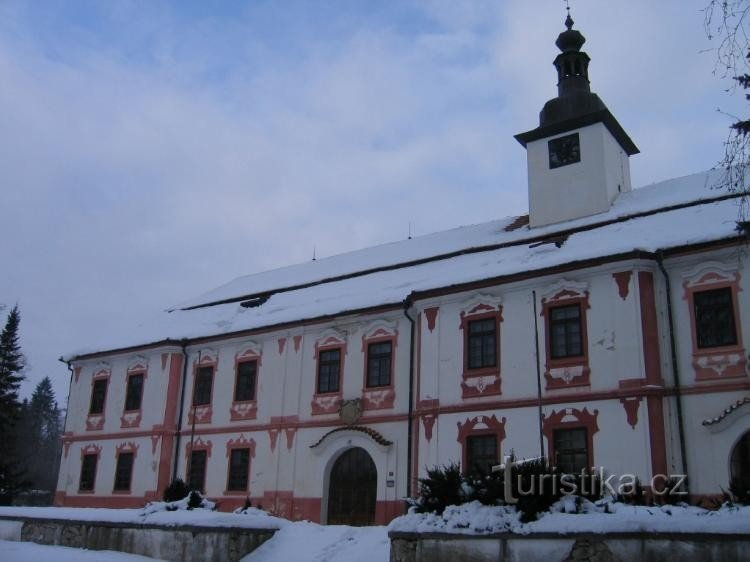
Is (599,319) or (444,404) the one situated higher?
(599,319)

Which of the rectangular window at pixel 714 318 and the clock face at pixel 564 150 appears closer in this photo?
the rectangular window at pixel 714 318

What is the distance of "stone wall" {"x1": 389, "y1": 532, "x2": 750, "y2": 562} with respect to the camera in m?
10.0

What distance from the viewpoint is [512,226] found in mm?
26750

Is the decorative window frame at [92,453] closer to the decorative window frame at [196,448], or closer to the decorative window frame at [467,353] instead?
the decorative window frame at [196,448]

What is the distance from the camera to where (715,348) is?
56.9 ft

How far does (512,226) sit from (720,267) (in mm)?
9632

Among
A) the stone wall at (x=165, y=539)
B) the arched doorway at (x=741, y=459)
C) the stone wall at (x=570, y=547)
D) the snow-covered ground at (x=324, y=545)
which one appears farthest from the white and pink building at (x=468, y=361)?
the stone wall at (x=570, y=547)

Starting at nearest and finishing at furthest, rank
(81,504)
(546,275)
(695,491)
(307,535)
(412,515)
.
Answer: (412,515) < (695,491) < (307,535) < (546,275) < (81,504)

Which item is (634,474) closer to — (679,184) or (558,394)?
(558,394)

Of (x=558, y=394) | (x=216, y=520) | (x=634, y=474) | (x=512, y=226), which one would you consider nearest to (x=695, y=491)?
(x=634, y=474)

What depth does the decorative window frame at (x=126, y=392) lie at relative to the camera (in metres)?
28.3

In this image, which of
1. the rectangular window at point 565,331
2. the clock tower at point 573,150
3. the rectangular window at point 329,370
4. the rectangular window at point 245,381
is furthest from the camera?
the rectangular window at point 245,381

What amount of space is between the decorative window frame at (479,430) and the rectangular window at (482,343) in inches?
55.1

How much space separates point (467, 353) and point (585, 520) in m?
9.50
